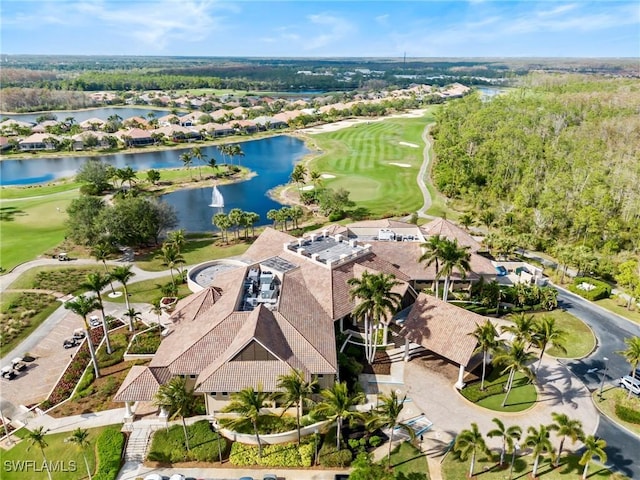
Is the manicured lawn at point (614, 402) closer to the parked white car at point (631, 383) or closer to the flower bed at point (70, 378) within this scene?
the parked white car at point (631, 383)

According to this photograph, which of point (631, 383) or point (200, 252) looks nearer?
point (631, 383)

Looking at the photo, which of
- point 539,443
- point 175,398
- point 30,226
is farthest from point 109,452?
point 30,226

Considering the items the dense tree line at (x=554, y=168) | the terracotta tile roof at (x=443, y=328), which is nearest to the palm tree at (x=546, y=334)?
the terracotta tile roof at (x=443, y=328)

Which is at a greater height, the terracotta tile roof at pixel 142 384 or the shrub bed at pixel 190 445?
the terracotta tile roof at pixel 142 384

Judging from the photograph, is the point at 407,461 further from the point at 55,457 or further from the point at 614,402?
the point at 55,457

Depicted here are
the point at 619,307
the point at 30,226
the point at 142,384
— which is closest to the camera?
the point at 142,384

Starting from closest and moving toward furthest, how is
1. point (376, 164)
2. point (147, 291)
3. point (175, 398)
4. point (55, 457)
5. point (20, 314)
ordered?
point (175, 398) < point (55, 457) < point (20, 314) < point (147, 291) < point (376, 164)

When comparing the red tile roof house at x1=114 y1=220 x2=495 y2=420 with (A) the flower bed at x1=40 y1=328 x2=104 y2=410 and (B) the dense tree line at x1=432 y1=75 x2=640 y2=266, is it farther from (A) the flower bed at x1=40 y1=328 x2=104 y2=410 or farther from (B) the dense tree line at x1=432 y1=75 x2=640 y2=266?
(B) the dense tree line at x1=432 y1=75 x2=640 y2=266

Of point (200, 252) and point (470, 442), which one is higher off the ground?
point (470, 442)
